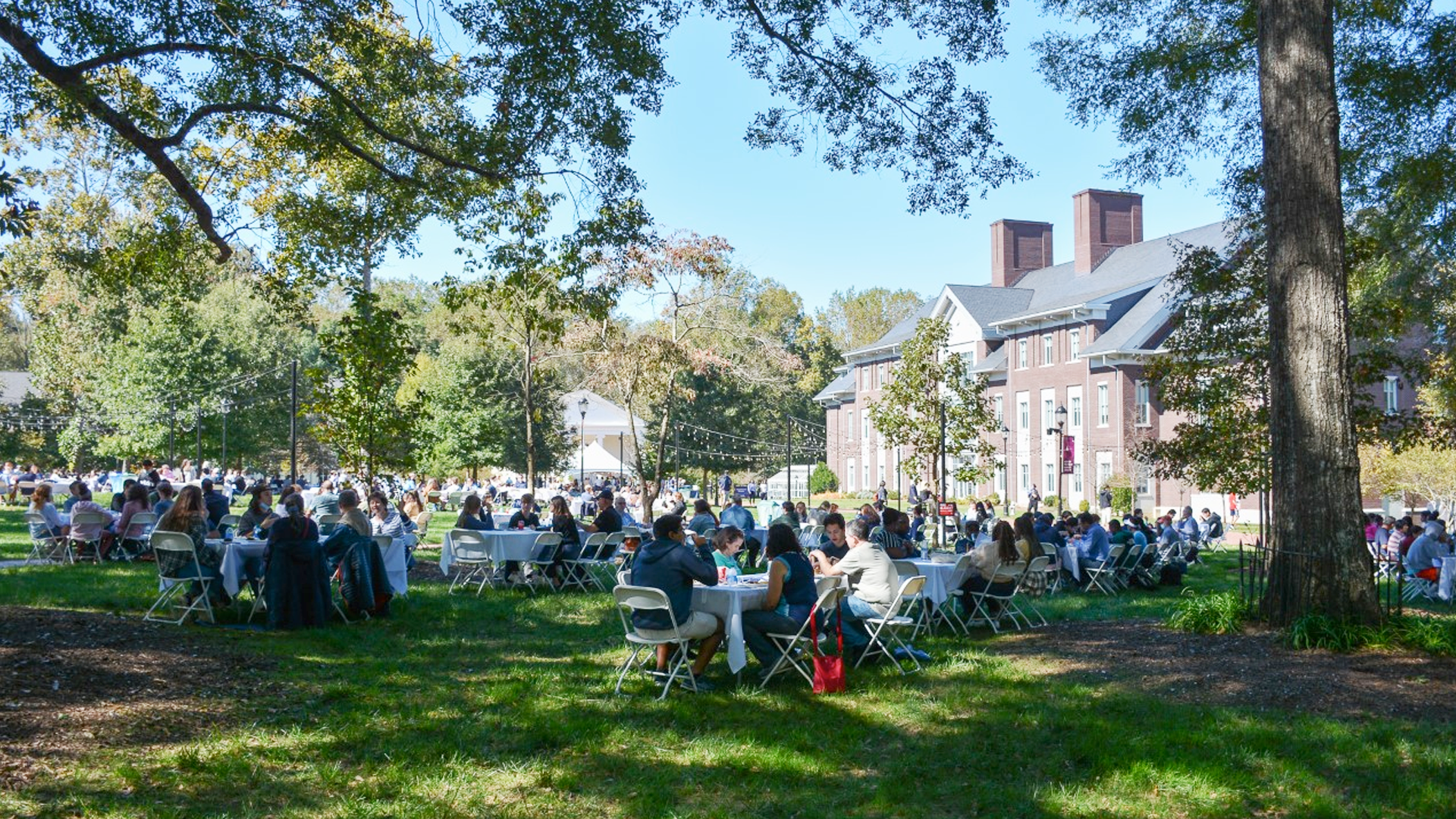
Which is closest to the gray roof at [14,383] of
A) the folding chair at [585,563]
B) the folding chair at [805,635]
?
the folding chair at [585,563]

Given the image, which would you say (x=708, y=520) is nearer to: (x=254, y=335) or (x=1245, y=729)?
(x=1245, y=729)

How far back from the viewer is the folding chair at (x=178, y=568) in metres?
10.1

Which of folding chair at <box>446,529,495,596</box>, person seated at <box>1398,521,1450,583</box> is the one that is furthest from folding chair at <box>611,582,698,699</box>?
person seated at <box>1398,521,1450,583</box>

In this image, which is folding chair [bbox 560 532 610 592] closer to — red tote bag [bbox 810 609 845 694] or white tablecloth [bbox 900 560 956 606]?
white tablecloth [bbox 900 560 956 606]

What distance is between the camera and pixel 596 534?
49.0 ft

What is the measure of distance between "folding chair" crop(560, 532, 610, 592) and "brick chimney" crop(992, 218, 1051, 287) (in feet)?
145

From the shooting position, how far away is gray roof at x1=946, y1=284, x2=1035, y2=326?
53188mm

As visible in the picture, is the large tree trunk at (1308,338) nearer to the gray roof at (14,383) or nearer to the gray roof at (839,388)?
the gray roof at (839,388)

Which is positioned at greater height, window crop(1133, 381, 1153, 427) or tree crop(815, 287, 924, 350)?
tree crop(815, 287, 924, 350)

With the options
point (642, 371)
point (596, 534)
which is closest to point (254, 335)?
point (642, 371)

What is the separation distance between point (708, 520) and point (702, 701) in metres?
7.66

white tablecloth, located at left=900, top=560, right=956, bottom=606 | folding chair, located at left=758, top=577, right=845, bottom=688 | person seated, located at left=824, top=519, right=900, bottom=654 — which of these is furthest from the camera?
white tablecloth, located at left=900, top=560, right=956, bottom=606

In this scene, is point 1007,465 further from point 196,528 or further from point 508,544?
point 196,528

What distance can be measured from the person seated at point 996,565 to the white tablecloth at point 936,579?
243 millimetres
